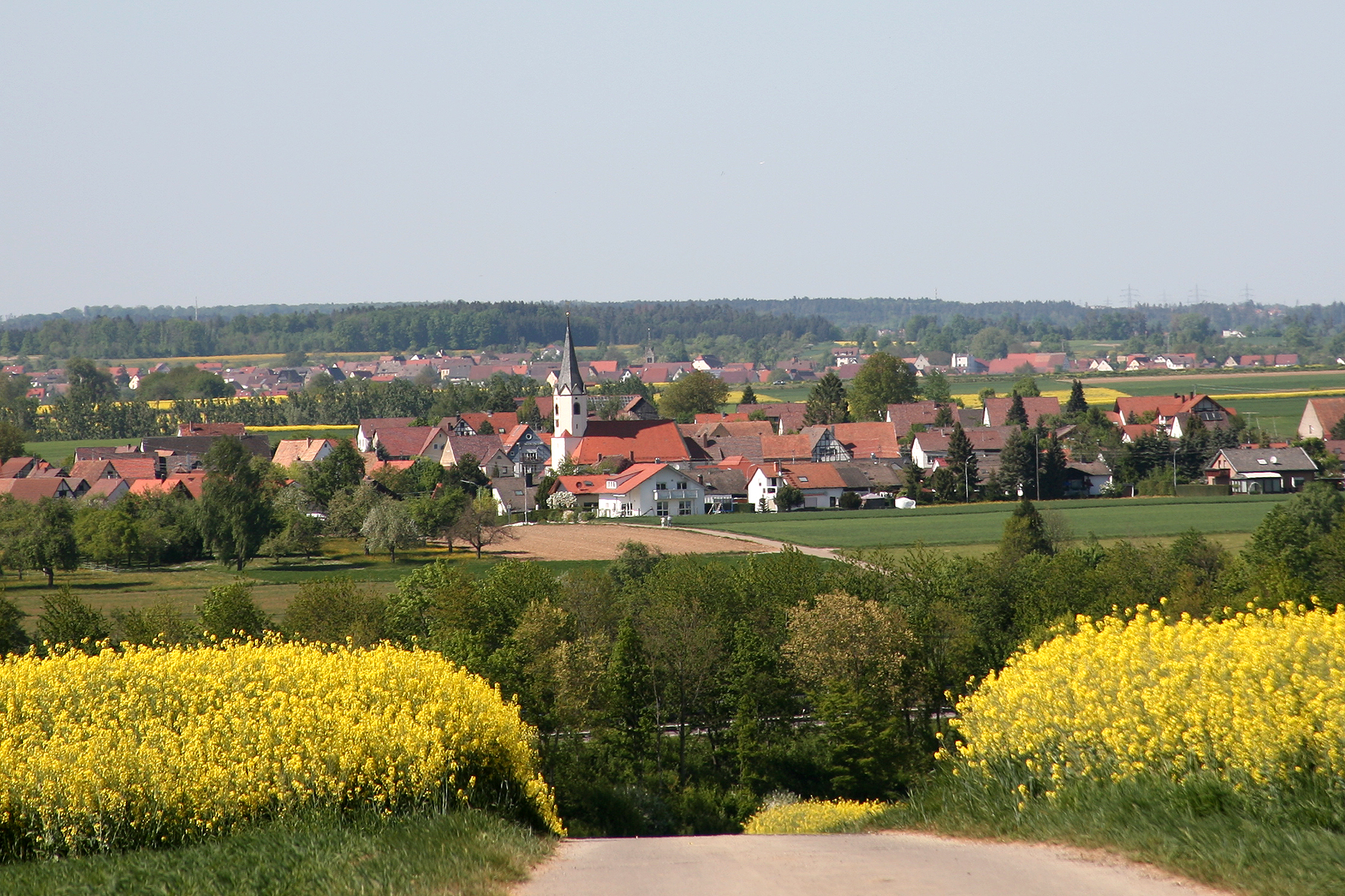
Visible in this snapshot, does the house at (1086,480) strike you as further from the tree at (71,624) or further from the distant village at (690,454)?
the tree at (71,624)

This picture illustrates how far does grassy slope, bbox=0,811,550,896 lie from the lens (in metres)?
9.47

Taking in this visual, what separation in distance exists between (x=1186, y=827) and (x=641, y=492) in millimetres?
64781

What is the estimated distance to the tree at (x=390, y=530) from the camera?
192 ft

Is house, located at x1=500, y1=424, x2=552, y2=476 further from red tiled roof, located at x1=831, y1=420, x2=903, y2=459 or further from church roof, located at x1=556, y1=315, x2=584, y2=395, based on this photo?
red tiled roof, located at x1=831, y1=420, x2=903, y2=459

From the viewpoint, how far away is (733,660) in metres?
31.5

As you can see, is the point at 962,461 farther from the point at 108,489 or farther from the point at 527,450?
the point at 108,489

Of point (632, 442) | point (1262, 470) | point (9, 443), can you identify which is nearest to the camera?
point (1262, 470)

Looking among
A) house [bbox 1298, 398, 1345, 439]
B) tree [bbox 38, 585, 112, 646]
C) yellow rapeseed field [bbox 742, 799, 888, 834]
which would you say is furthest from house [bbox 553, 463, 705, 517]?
yellow rapeseed field [bbox 742, 799, 888, 834]

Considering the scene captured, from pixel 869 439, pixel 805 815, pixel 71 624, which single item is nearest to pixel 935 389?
pixel 869 439

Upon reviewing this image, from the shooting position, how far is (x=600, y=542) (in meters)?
59.3

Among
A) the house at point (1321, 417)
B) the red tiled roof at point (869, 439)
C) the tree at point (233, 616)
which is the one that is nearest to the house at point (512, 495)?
the red tiled roof at point (869, 439)

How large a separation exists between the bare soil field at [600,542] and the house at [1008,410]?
47.9m

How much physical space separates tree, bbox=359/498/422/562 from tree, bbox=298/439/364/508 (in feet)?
40.2

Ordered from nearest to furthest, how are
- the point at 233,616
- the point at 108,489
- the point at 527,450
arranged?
the point at 233,616 < the point at 108,489 < the point at 527,450
